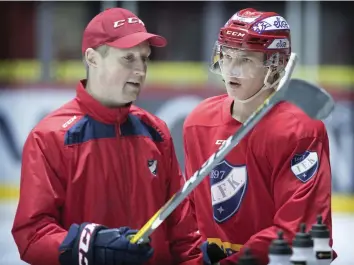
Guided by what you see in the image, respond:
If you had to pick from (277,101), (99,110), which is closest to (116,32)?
(99,110)

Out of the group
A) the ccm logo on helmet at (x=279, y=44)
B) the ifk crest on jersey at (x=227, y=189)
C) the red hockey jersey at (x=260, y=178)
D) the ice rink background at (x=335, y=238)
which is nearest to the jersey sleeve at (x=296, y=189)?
the red hockey jersey at (x=260, y=178)

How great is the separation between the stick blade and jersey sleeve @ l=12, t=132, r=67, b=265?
53 cm

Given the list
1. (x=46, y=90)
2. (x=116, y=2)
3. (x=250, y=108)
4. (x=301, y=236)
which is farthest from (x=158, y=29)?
(x=301, y=236)

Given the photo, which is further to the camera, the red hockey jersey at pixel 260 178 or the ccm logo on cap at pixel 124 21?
the red hockey jersey at pixel 260 178

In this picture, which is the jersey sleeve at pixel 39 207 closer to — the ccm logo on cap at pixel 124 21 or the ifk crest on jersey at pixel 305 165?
the ccm logo on cap at pixel 124 21

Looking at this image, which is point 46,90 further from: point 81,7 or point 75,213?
point 75,213

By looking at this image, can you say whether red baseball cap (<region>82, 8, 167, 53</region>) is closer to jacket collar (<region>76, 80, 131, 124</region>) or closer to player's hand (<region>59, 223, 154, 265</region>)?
jacket collar (<region>76, 80, 131, 124</region>)

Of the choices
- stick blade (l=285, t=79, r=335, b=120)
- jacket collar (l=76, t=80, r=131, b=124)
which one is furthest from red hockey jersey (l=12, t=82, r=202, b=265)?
stick blade (l=285, t=79, r=335, b=120)

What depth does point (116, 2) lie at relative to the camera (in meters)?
7.16

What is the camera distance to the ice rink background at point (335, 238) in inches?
193

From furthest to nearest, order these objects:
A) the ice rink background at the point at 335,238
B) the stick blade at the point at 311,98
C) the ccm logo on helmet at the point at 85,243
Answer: the ice rink background at the point at 335,238, the ccm logo on helmet at the point at 85,243, the stick blade at the point at 311,98

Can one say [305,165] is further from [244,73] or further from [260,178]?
[244,73]

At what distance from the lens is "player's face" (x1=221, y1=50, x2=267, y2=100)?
107 inches

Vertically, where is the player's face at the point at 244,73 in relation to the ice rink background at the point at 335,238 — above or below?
above
